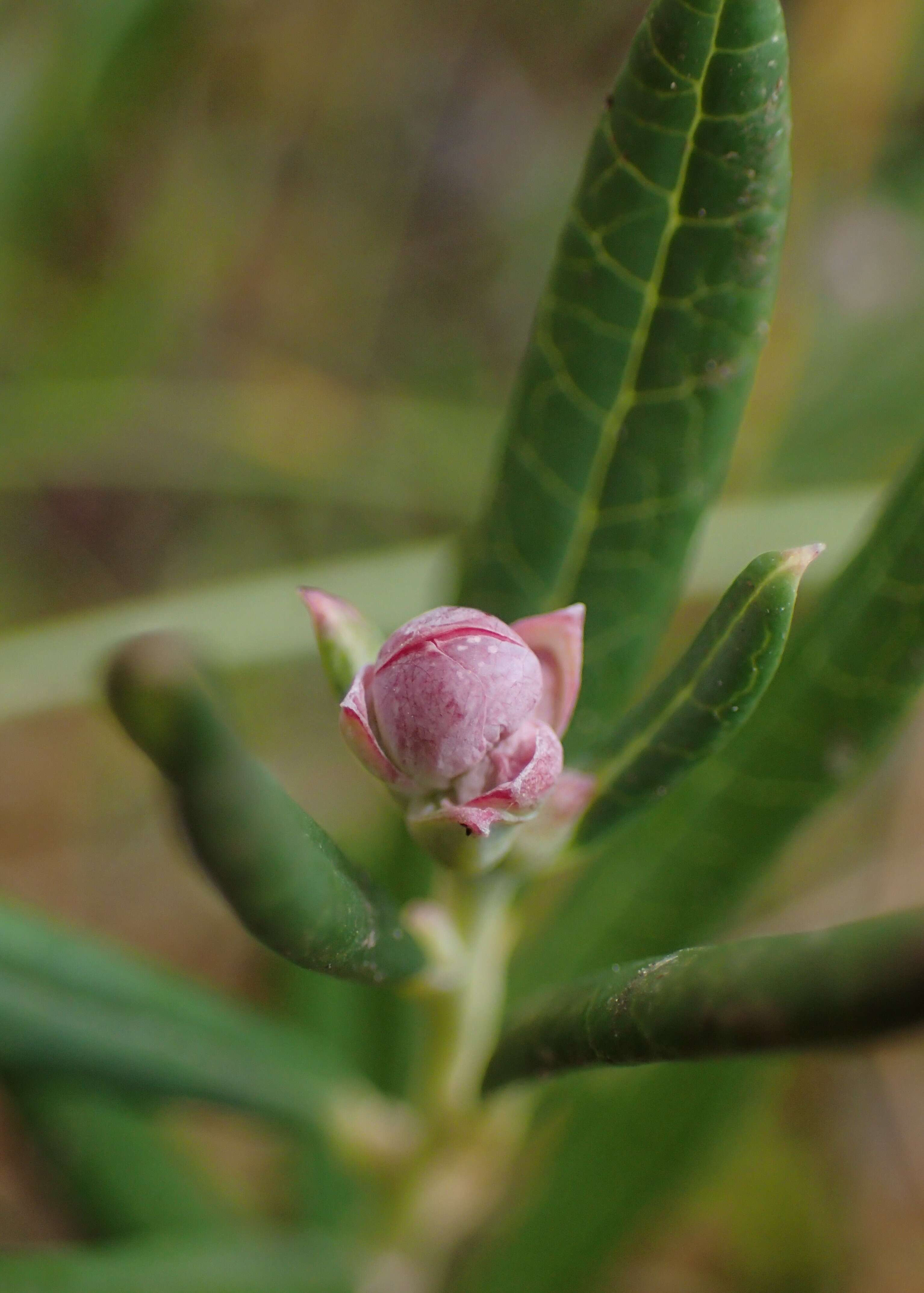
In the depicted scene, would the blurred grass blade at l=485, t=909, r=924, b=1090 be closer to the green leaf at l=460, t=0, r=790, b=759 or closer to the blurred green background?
the green leaf at l=460, t=0, r=790, b=759

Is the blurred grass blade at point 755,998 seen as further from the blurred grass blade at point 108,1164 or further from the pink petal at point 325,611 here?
the blurred grass blade at point 108,1164

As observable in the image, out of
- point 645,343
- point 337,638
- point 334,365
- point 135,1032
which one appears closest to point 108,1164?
point 135,1032

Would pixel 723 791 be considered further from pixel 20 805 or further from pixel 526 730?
pixel 20 805

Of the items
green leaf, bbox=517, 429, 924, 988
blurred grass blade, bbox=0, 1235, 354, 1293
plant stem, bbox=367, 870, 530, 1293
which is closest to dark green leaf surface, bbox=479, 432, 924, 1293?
green leaf, bbox=517, 429, 924, 988

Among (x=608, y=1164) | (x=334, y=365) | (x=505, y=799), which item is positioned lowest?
(x=608, y=1164)

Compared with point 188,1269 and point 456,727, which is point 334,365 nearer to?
point 188,1269
